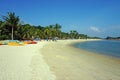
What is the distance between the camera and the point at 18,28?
46156 millimetres

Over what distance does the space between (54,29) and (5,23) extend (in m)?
57.0

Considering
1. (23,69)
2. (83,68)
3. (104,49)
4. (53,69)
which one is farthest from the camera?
(104,49)

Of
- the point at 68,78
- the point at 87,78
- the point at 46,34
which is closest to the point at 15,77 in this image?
the point at 68,78

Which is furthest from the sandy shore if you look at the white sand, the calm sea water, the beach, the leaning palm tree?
the leaning palm tree

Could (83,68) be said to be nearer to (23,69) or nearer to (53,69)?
(53,69)

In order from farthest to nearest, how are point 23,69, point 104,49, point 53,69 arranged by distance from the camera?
point 104,49 < point 53,69 < point 23,69

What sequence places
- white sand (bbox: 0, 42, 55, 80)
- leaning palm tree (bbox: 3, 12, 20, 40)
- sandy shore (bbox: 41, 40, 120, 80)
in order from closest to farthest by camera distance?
white sand (bbox: 0, 42, 55, 80) → sandy shore (bbox: 41, 40, 120, 80) → leaning palm tree (bbox: 3, 12, 20, 40)

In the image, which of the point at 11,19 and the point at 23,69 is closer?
the point at 23,69

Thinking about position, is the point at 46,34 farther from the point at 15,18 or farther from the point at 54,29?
the point at 15,18

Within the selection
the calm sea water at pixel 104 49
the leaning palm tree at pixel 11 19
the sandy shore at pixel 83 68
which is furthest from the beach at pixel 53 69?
the leaning palm tree at pixel 11 19

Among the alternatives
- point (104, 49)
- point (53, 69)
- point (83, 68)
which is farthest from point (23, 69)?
point (104, 49)

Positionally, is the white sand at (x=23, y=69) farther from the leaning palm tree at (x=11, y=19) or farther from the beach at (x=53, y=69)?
the leaning palm tree at (x=11, y=19)

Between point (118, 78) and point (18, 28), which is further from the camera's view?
point (18, 28)

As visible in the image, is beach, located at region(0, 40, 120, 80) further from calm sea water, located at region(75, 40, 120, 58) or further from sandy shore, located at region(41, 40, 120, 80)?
calm sea water, located at region(75, 40, 120, 58)
